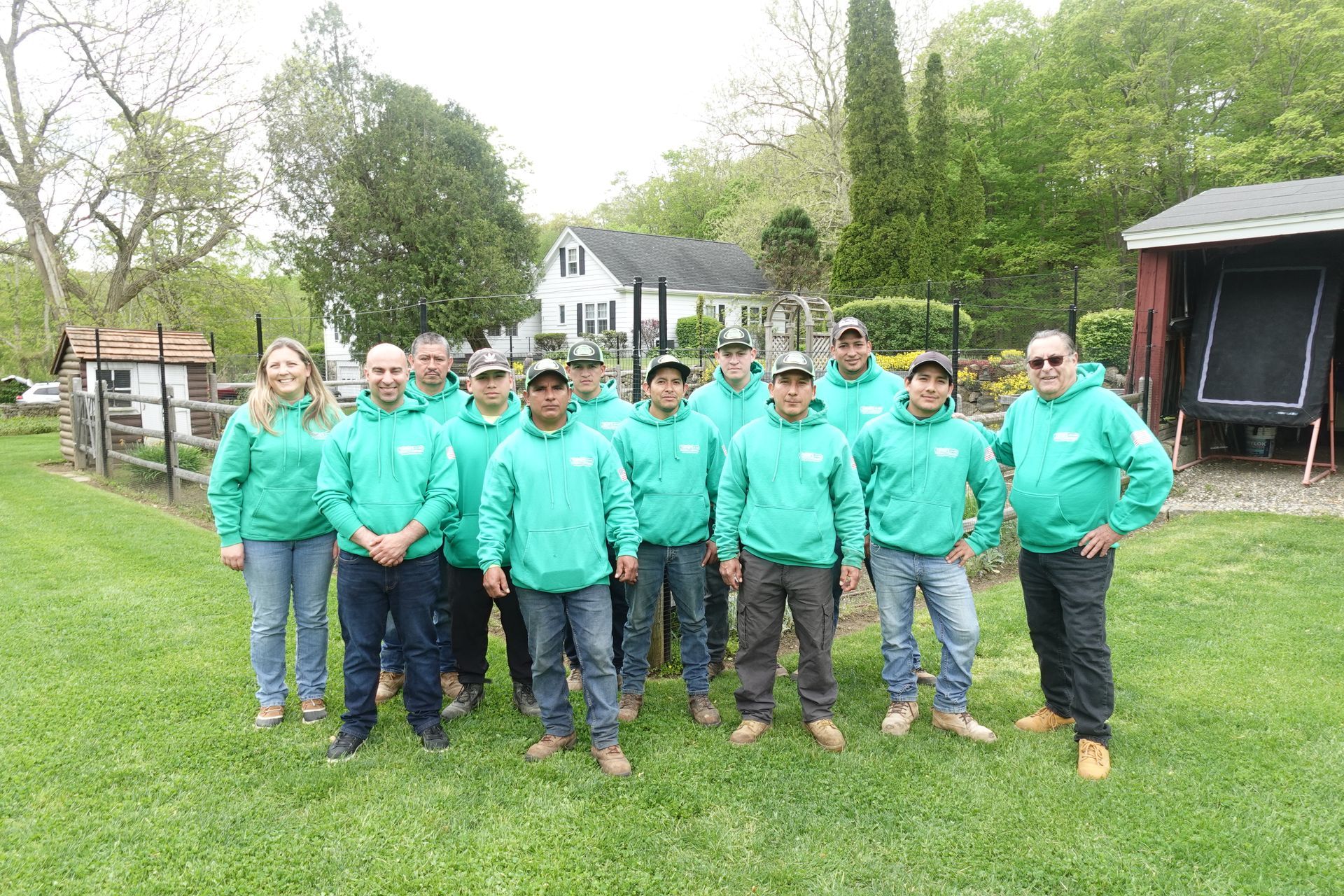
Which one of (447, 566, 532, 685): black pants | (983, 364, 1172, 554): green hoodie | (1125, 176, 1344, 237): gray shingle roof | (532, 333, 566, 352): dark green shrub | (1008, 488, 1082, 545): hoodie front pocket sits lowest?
(447, 566, 532, 685): black pants

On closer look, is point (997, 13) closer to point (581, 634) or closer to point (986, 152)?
point (986, 152)

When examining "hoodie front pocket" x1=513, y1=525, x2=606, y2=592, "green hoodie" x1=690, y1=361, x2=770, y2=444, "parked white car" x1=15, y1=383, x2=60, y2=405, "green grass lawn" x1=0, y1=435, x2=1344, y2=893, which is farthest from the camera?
"parked white car" x1=15, y1=383, x2=60, y2=405

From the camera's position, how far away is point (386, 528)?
3.63 meters

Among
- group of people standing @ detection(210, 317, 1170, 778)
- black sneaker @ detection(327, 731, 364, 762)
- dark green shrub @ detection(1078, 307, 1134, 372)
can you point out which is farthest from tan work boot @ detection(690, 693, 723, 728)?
dark green shrub @ detection(1078, 307, 1134, 372)

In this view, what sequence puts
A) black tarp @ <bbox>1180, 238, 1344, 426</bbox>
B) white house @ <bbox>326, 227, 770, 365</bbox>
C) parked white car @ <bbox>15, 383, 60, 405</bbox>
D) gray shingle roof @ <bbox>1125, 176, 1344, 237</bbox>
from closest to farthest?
gray shingle roof @ <bbox>1125, 176, 1344, 237</bbox>, black tarp @ <bbox>1180, 238, 1344, 426</bbox>, parked white car @ <bbox>15, 383, 60, 405</bbox>, white house @ <bbox>326, 227, 770, 365</bbox>

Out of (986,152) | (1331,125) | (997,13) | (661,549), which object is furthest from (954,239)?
(661,549)

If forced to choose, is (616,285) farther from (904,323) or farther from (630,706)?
(630,706)

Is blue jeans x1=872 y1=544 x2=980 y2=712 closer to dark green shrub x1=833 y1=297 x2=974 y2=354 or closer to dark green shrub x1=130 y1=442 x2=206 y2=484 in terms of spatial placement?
dark green shrub x1=130 y1=442 x2=206 y2=484

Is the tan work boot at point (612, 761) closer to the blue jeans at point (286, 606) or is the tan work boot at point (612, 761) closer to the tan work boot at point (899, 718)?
the tan work boot at point (899, 718)

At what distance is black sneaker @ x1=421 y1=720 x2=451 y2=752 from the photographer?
3.73 m

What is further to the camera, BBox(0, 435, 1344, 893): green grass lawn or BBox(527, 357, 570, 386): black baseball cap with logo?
BBox(527, 357, 570, 386): black baseball cap with logo

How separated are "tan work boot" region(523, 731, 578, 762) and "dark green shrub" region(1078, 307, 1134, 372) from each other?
1271 cm

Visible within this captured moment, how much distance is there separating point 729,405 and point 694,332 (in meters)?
21.9

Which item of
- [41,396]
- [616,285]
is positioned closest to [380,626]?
[616,285]
